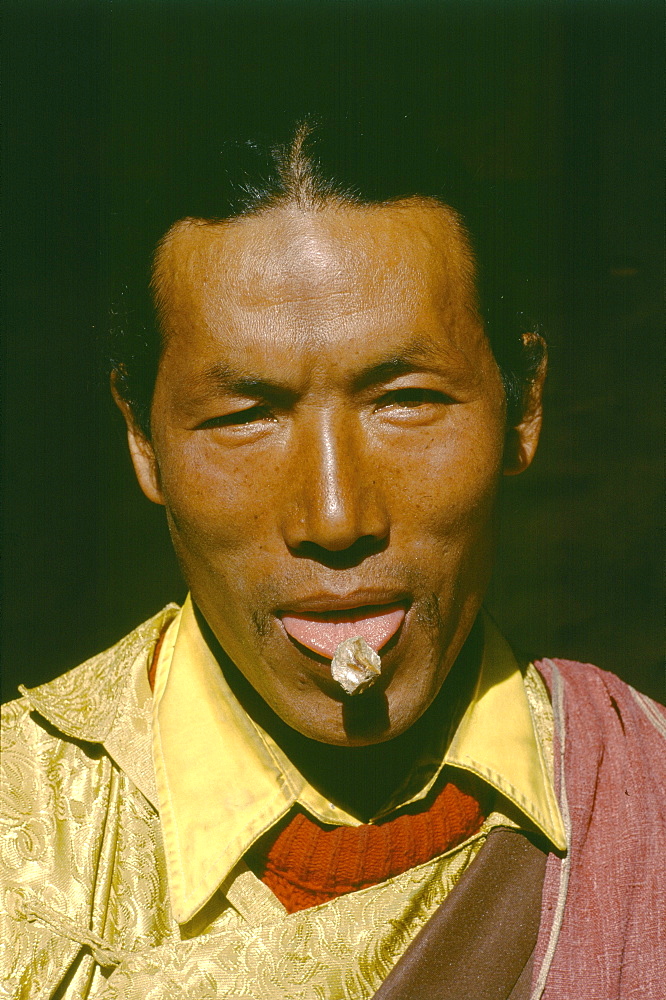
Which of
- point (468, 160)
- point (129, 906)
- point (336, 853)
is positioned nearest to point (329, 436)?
point (336, 853)

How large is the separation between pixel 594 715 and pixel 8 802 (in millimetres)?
1029

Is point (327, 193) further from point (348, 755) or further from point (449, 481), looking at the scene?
point (348, 755)

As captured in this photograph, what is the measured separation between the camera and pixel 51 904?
1396 mm

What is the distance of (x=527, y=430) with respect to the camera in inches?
65.2

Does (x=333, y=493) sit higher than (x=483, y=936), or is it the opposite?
(x=333, y=493)

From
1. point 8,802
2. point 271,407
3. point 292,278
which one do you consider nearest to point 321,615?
point 271,407

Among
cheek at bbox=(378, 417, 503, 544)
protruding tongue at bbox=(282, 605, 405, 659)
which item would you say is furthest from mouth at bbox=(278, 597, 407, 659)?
cheek at bbox=(378, 417, 503, 544)

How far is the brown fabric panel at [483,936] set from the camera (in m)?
1.43

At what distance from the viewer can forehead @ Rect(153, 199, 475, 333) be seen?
4.26ft

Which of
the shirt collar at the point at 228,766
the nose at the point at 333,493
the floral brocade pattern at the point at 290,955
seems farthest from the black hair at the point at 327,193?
the floral brocade pattern at the point at 290,955

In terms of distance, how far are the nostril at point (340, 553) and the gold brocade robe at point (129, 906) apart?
463mm

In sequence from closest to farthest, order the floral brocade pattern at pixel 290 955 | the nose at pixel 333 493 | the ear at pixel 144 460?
the nose at pixel 333 493 < the floral brocade pattern at pixel 290 955 < the ear at pixel 144 460

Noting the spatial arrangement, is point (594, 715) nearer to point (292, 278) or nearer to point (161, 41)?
point (292, 278)

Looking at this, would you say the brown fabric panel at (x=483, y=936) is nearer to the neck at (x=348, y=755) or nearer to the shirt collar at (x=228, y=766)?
the shirt collar at (x=228, y=766)
